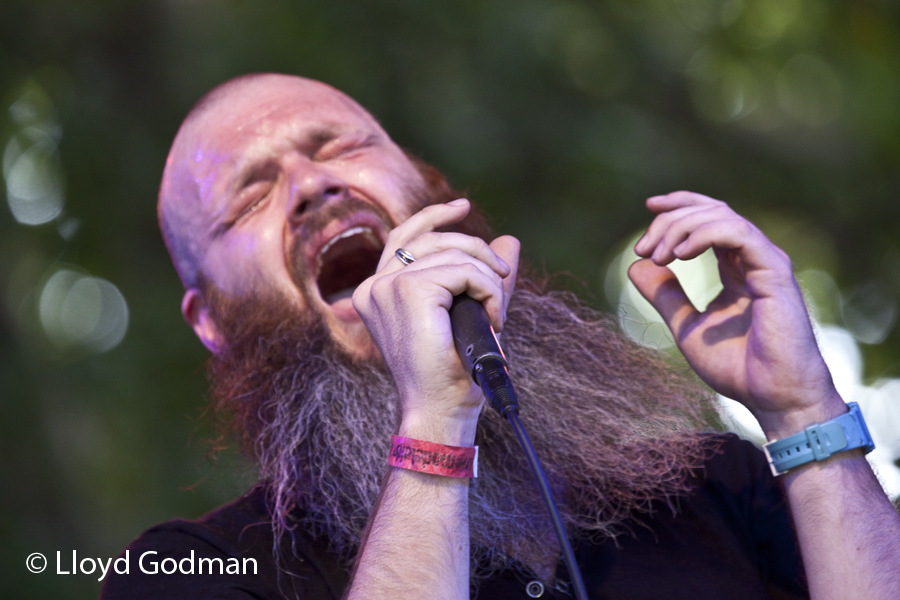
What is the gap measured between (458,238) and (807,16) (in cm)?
441

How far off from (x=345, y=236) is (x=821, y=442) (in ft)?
3.87

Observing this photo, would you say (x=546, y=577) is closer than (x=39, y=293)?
Yes

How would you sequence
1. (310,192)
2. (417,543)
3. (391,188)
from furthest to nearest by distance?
(391,188)
(310,192)
(417,543)

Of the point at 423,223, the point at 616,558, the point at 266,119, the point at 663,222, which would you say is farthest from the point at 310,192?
the point at 616,558

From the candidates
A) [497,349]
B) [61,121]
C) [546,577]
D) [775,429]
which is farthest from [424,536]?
[61,121]

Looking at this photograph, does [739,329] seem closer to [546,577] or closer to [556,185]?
[546,577]

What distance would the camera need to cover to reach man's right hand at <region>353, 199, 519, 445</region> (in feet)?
4.69

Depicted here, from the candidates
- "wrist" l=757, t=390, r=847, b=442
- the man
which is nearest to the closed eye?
the man

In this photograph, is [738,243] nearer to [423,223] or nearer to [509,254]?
[509,254]

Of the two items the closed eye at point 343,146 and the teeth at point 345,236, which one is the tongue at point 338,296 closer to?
the teeth at point 345,236

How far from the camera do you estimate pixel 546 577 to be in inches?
70.9

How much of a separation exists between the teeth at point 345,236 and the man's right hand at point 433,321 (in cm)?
62

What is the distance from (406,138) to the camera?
4.79 metres

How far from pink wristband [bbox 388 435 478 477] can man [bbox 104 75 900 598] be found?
0.05 ft
